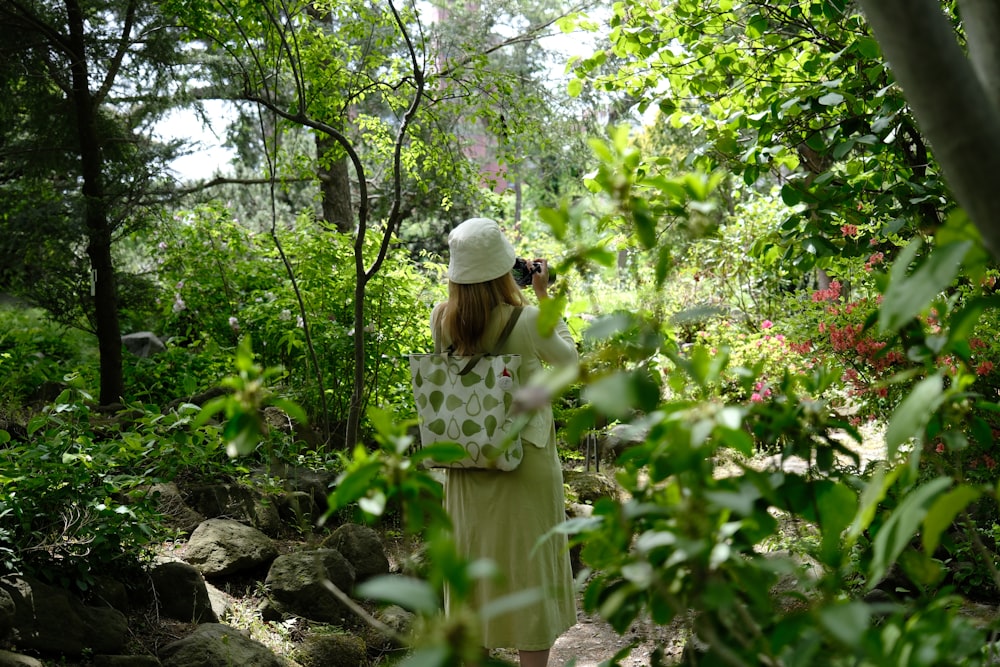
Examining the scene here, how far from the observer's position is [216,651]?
115 inches

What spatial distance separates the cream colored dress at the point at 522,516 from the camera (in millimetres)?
2684

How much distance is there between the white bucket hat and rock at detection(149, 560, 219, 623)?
1.65 metres

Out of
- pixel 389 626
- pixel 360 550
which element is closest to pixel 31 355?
pixel 360 550

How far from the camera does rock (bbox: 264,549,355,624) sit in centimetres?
366

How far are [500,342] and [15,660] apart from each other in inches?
65.3

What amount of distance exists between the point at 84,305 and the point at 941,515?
607cm

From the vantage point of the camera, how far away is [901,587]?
387 cm

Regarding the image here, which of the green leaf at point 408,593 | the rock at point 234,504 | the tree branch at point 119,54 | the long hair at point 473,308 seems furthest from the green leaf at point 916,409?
the tree branch at point 119,54

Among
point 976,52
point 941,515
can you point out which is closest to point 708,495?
point 941,515

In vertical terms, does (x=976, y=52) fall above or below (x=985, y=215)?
above

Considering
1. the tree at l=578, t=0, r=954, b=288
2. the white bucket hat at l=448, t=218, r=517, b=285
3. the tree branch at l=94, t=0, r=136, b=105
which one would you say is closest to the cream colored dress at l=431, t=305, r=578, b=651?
the white bucket hat at l=448, t=218, r=517, b=285

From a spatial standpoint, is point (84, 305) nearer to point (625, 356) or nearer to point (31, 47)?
point (31, 47)

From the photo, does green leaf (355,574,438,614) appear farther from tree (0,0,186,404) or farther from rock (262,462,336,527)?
tree (0,0,186,404)

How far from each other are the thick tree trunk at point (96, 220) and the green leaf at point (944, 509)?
535cm
